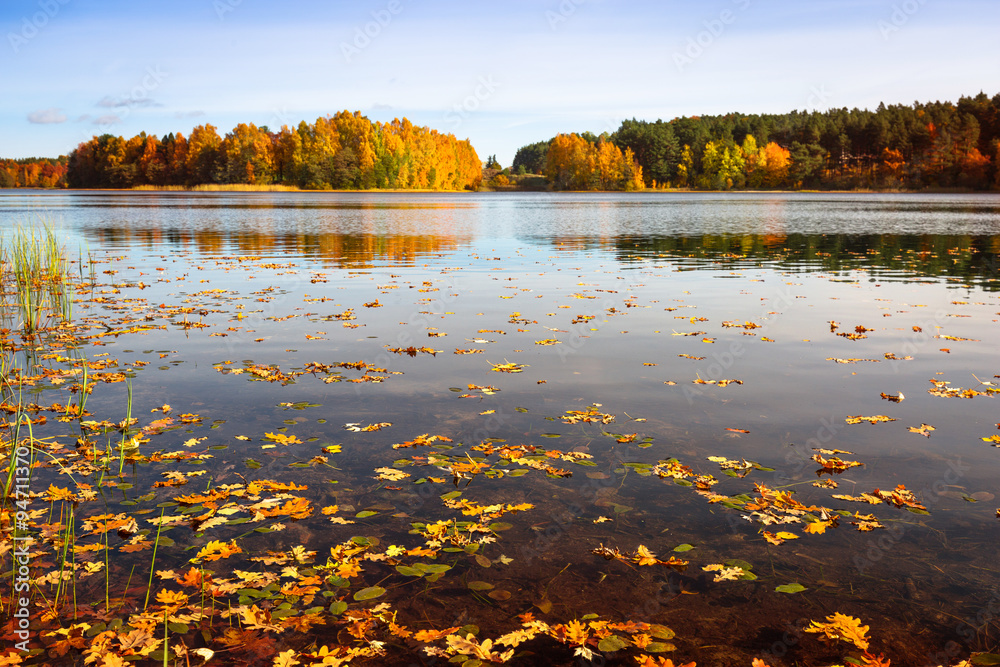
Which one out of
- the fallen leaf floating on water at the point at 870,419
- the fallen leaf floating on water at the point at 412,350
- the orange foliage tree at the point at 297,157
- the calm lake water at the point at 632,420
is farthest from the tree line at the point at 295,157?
the fallen leaf floating on water at the point at 870,419

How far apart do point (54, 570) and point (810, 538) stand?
594 cm

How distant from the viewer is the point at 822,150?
154 m

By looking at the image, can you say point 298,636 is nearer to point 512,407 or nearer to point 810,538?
point 810,538

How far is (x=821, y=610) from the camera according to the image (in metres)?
4.55

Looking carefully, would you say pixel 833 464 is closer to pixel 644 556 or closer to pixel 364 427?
pixel 644 556

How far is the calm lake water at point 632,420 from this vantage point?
15.5 feet

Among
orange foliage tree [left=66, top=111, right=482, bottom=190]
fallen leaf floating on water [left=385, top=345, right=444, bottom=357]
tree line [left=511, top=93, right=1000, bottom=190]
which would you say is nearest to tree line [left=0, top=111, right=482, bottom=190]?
orange foliage tree [left=66, top=111, right=482, bottom=190]

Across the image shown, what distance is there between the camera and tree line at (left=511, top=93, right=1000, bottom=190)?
425 feet

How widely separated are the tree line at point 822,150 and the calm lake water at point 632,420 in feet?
444

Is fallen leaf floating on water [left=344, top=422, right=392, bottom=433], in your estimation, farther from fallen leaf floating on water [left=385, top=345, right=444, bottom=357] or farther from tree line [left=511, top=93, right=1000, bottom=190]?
tree line [left=511, top=93, right=1000, bottom=190]

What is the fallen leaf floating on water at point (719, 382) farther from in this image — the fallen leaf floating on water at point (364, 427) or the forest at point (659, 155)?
the forest at point (659, 155)

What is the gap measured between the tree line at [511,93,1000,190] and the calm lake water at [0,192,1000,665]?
5325 inches

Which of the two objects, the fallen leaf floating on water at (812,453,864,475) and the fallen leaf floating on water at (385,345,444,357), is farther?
the fallen leaf floating on water at (385,345,444,357)

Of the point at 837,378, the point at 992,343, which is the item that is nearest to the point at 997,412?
the point at 837,378
